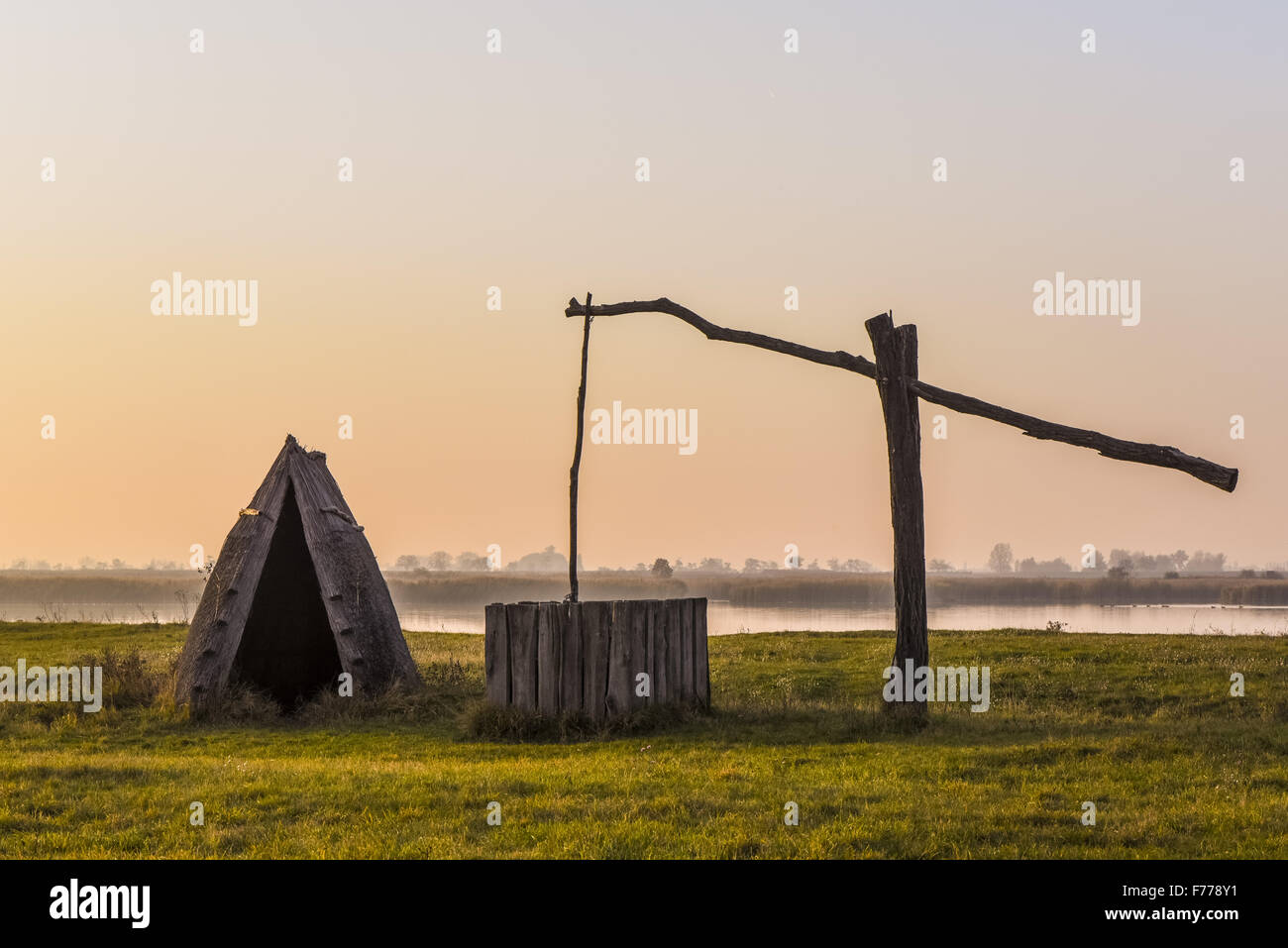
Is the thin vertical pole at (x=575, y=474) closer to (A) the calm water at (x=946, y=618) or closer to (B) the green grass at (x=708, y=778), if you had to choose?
(B) the green grass at (x=708, y=778)

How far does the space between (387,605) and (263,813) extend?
30.1 ft

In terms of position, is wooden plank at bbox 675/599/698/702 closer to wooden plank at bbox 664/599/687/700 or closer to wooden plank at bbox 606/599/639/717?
wooden plank at bbox 664/599/687/700

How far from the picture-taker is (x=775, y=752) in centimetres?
1165

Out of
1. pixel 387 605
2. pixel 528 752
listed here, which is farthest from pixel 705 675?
pixel 387 605

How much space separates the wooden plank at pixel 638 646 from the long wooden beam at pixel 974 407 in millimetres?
3909

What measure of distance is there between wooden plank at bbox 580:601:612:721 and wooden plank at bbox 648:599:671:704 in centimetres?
53

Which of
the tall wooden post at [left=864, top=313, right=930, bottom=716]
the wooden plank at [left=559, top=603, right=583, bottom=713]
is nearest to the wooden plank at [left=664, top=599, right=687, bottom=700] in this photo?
the wooden plank at [left=559, top=603, right=583, bottom=713]

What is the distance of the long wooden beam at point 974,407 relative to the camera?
13.3 m

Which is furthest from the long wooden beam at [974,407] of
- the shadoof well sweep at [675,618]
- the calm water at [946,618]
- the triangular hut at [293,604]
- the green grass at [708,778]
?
the calm water at [946,618]

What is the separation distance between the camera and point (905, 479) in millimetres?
14648

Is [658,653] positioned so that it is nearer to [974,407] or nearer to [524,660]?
[524,660]

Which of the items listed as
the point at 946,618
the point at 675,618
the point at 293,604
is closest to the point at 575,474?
the point at 675,618

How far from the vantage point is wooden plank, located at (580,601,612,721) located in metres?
13.5
